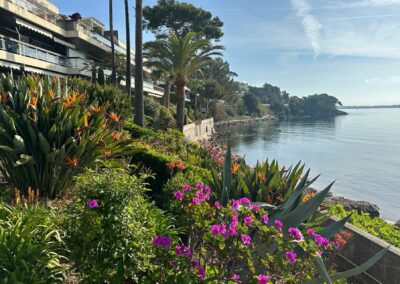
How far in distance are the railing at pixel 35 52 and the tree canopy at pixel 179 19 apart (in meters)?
18.7

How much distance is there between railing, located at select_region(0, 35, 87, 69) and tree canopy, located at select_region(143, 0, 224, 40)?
61.5 ft

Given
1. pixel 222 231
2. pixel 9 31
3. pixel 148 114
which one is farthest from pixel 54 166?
pixel 9 31

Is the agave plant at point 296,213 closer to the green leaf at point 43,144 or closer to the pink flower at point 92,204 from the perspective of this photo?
the pink flower at point 92,204

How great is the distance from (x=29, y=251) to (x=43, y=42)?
95.7 feet

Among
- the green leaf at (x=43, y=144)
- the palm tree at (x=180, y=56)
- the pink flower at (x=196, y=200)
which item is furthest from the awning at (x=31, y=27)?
the pink flower at (x=196, y=200)

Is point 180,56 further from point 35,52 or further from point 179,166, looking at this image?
point 179,166

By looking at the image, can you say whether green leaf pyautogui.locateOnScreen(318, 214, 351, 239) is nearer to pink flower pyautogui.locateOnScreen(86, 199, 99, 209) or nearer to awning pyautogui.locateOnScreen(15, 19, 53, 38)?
pink flower pyautogui.locateOnScreen(86, 199, 99, 209)

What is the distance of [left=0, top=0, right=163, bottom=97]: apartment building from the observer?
20.7m

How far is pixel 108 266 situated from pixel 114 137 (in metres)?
3.99

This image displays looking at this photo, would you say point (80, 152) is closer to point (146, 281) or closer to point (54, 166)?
point (54, 166)

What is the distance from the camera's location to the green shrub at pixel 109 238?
9.80 feet

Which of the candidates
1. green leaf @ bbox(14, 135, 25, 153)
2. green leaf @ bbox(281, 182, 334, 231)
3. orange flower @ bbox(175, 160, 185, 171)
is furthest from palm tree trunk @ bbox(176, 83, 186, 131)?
green leaf @ bbox(281, 182, 334, 231)

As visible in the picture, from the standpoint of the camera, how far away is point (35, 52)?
22.1m

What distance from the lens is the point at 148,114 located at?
26.0m
